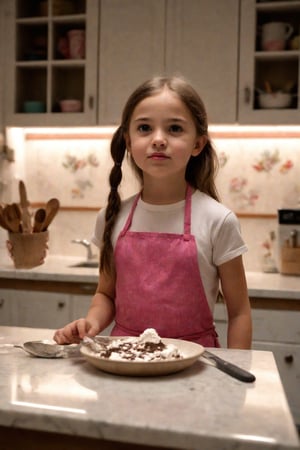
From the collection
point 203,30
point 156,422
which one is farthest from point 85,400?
point 203,30

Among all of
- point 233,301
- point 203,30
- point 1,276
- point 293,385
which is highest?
point 203,30

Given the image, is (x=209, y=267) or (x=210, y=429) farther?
(x=209, y=267)

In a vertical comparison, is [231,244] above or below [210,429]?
above

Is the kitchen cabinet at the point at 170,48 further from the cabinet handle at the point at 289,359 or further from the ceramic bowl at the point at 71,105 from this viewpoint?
the cabinet handle at the point at 289,359

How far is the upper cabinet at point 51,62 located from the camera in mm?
2697

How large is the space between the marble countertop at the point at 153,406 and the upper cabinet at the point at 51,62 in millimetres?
2023

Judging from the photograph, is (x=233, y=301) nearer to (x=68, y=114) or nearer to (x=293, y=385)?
(x=293, y=385)

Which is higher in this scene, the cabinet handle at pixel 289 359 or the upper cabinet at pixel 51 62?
the upper cabinet at pixel 51 62

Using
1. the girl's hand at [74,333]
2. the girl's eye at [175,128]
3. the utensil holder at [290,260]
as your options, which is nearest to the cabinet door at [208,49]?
the utensil holder at [290,260]

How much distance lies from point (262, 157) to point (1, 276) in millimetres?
1446

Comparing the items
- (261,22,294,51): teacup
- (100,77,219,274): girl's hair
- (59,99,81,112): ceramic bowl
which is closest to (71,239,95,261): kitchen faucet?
(59,99,81,112): ceramic bowl

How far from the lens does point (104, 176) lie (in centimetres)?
303

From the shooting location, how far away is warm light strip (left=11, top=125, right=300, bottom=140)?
2.72m

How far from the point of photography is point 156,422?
0.66 metres
